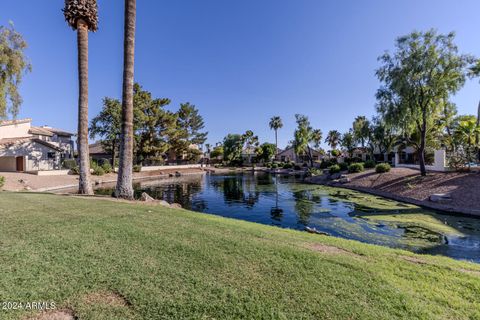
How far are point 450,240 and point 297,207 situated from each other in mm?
8618

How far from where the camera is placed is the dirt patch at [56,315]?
2.96 metres

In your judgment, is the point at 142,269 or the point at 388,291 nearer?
the point at 388,291

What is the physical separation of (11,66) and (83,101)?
409 inches

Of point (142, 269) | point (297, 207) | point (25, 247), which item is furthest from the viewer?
point (297, 207)

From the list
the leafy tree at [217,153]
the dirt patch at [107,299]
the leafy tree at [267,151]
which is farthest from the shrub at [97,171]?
the leafy tree at [217,153]

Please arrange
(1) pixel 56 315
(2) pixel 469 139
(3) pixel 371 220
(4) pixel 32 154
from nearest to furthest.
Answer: (1) pixel 56 315, (3) pixel 371 220, (2) pixel 469 139, (4) pixel 32 154

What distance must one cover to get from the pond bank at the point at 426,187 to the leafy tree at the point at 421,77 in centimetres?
227

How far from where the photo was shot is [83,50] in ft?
44.3

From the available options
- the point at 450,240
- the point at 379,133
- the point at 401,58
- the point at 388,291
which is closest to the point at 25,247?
the point at 388,291

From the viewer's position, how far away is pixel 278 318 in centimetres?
313

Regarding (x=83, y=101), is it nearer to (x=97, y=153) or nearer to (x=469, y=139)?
(x=469, y=139)

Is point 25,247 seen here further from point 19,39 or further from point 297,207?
point 19,39

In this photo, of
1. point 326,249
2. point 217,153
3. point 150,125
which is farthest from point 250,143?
point 326,249

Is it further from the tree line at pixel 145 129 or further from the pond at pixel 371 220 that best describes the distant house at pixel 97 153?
the pond at pixel 371 220
